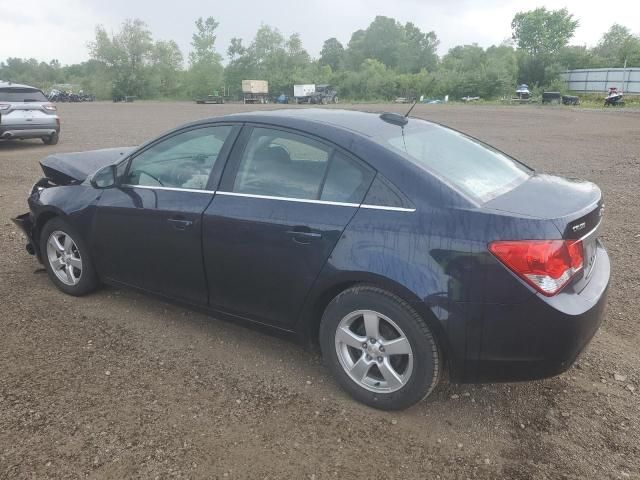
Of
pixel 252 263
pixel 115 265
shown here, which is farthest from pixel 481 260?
pixel 115 265

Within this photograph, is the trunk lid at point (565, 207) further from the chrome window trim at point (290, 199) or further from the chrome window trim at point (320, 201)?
the chrome window trim at point (290, 199)

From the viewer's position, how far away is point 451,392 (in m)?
3.16

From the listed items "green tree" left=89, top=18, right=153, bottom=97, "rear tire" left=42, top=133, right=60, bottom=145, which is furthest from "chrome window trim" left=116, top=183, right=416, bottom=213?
"green tree" left=89, top=18, right=153, bottom=97

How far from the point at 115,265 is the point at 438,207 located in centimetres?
255

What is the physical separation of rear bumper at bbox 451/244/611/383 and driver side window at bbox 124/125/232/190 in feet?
6.46

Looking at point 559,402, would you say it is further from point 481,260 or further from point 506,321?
point 481,260

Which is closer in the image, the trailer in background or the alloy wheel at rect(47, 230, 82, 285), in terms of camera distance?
the alloy wheel at rect(47, 230, 82, 285)

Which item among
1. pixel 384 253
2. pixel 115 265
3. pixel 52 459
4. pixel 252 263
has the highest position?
pixel 384 253

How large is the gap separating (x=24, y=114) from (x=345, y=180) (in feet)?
43.2

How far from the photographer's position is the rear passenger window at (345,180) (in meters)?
Result: 2.89

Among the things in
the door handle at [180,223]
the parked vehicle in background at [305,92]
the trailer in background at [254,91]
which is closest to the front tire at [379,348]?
the door handle at [180,223]

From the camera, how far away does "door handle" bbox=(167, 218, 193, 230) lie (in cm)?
344

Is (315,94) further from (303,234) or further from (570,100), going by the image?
(303,234)

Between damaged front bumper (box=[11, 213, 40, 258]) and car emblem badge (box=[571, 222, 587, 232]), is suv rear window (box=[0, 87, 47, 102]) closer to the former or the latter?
damaged front bumper (box=[11, 213, 40, 258])
